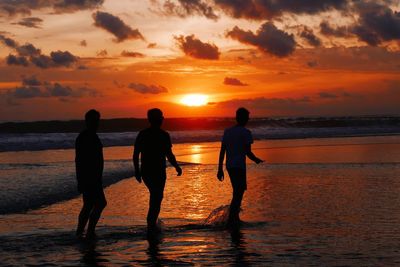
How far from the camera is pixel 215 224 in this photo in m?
9.84

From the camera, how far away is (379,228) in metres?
9.22

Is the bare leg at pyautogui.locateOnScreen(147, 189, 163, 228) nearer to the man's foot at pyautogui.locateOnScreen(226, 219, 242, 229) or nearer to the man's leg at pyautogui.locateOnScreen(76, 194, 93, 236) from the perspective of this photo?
the man's leg at pyautogui.locateOnScreen(76, 194, 93, 236)

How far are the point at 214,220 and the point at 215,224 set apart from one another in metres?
0.14

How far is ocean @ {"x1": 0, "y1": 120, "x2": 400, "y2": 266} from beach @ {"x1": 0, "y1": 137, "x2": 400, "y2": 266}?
15 mm

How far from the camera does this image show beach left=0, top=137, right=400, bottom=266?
7.48 m

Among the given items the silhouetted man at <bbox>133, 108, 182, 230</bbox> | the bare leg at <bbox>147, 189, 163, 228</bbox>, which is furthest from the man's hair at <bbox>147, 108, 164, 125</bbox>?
the bare leg at <bbox>147, 189, 163, 228</bbox>

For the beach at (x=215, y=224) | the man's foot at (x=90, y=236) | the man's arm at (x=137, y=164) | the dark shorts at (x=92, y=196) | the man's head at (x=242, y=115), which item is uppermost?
the man's head at (x=242, y=115)

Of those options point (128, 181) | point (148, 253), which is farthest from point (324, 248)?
point (128, 181)

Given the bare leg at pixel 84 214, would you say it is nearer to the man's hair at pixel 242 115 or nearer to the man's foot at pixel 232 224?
the man's foot at pixel 232 224

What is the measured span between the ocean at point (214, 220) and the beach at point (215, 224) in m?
0.01

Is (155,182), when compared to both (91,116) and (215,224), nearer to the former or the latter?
(91,116)

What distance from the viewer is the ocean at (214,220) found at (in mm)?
7496

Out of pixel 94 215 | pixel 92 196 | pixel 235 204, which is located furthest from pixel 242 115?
pixel 94 215

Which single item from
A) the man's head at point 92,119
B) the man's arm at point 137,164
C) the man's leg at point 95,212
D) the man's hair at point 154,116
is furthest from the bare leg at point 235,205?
the man's head at point 92,119
